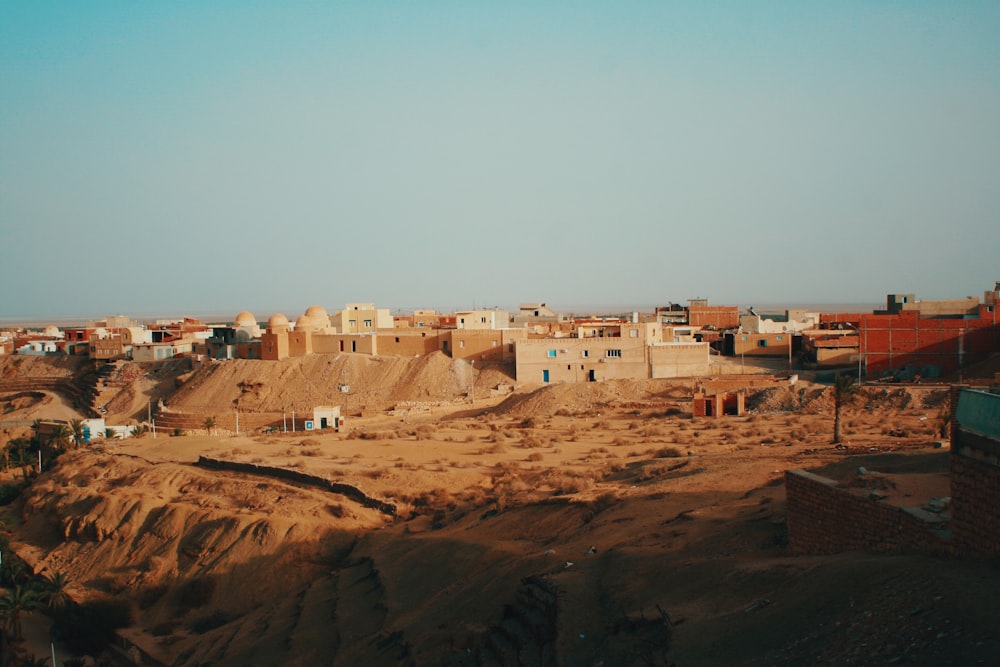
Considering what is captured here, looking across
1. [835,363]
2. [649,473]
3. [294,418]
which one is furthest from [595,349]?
[649,473]

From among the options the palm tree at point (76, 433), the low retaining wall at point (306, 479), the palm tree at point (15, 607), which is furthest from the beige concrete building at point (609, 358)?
the palm tree at point (15, 607)

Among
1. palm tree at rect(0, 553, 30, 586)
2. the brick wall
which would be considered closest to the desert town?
the brick wall

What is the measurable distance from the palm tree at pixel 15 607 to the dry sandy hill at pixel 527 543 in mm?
2088

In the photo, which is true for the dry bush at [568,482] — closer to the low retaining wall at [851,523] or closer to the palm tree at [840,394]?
the palm tree at [840,394]

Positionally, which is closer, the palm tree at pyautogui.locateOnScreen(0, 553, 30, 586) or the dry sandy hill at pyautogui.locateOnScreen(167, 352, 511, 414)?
the palm tree at pyautogui.locateOnScreen(0, 553, 30, 586)

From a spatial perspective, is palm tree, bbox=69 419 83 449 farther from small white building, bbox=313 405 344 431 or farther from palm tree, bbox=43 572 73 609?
palm tree, bbox=43 572 73 609

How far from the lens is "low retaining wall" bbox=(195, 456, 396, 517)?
2542cm

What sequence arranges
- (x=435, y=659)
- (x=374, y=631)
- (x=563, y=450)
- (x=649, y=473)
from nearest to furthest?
(x=435, y=659) → (x=374, y=631) → (x=649, y=473) → (x=563, y=450)

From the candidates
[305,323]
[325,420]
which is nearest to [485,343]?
[305,323]

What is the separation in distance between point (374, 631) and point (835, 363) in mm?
36244

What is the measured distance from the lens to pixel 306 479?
2775cm

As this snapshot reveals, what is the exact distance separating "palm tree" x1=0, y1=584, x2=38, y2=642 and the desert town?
8 cm

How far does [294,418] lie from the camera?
4606 centimetres

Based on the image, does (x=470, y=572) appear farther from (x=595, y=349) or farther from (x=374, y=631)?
(x=595, y=349)
